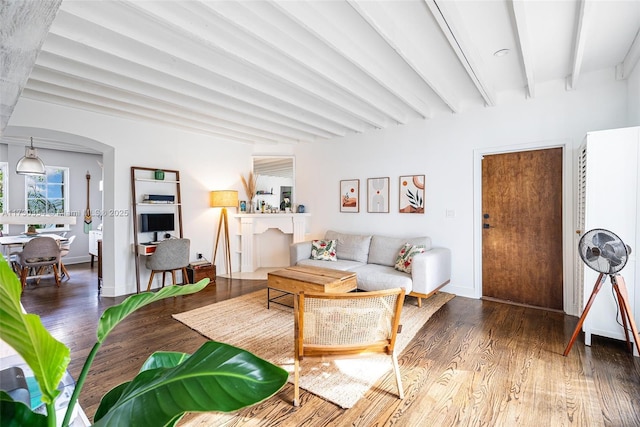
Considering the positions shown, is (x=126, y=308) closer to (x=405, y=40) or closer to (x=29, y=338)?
(x=29, y=338)

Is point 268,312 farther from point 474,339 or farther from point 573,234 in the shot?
point 573,234

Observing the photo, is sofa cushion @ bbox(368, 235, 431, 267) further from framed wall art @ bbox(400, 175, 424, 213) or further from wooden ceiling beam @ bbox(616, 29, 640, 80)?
wooden ceiling beam @ bbox(616, 29, 640, 80)

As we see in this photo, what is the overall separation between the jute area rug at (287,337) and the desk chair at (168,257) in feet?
3.07

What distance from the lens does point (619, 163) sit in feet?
8.46

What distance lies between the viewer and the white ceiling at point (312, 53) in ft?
7.08

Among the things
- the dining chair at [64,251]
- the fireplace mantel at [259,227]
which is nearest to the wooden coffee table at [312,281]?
the fireplace mantel at [259,227]

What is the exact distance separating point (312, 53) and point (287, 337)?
8.38ft

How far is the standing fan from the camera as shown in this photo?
91.0 inches

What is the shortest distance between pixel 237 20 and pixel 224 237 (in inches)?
159

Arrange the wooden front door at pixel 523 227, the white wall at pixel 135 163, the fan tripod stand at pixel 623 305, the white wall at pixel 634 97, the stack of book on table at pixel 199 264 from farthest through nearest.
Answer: the stack of book on table at pixel 199 264 < the white wall at pixel 135 163 < the wooden front door at pixel 523 227 < the white wall at pixel 634 97 < the fan tripod stand at pixel 623 305

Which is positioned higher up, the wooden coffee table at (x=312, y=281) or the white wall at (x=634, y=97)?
the white wall at (x=634, y=97)

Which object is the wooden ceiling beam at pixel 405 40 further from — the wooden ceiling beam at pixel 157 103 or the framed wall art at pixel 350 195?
the wooden ceiling beam at pixel 157 103

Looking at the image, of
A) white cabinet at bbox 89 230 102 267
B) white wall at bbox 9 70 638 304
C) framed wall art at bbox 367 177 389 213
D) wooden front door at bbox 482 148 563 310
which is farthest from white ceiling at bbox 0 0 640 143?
white cabinet at bbox 89 230 102 267

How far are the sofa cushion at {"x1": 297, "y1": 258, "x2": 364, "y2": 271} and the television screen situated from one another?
2084 millimetres
